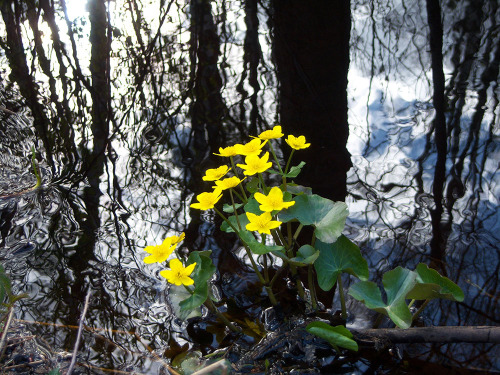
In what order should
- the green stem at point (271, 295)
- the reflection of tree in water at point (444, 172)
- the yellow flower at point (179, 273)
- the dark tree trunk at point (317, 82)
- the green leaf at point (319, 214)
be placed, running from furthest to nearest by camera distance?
the dark tree trunk at point (317, 82), the reflection of tree in water at point (444, 172), the green stem at point (271, 295), the green leaf at point (319, 214), the yellow flower at point (179, 273)

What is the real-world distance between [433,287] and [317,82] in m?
1.71

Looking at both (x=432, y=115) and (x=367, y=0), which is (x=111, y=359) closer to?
(x=432, y=115)

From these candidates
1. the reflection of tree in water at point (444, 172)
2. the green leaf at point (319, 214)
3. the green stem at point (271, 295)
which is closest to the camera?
the green leaf at point (319, 214)

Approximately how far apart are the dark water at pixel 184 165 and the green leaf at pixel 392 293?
0.53ft

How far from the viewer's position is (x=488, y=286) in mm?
1499

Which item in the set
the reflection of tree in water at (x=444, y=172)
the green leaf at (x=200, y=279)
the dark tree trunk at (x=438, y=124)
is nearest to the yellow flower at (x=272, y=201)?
the green leaf at (x=200, y=279)

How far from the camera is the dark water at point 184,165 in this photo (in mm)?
1509

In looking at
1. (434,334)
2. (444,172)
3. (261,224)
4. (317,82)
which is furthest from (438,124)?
(261,224)

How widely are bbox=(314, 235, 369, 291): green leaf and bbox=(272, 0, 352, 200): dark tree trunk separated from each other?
57cm

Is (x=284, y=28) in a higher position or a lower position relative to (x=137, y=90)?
higher

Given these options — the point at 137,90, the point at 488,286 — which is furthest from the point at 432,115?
the point at 137,90

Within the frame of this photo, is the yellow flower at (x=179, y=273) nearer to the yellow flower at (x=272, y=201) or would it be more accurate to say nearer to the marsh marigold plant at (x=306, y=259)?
the marsh marigold plant at (x=306, y=259)

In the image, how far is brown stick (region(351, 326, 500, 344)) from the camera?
1.23 meters

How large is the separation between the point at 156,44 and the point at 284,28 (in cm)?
86
